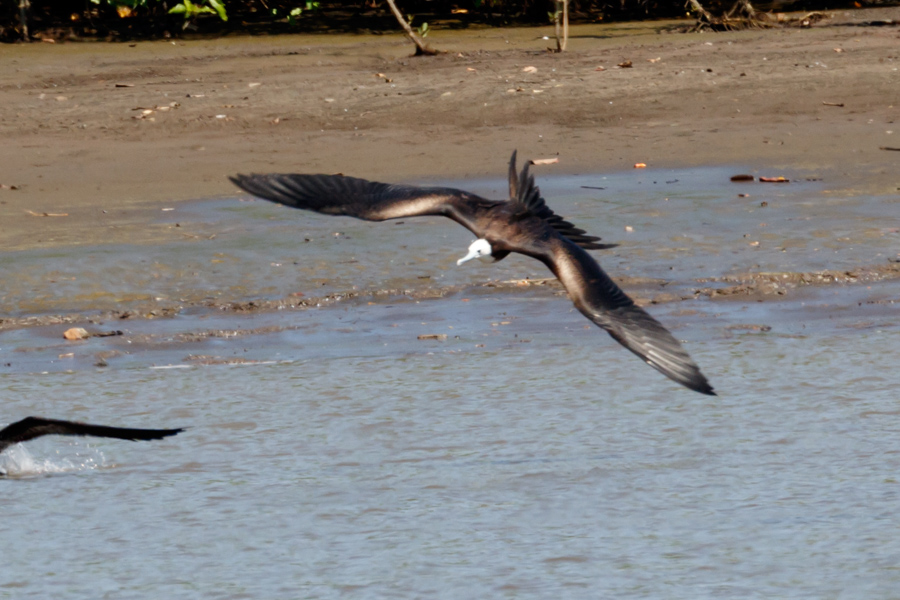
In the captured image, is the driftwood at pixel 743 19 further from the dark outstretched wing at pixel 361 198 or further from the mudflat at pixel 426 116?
the dark outstretched wing at pixel 361 198

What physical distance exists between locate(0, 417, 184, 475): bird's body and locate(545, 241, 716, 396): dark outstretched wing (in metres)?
1.58

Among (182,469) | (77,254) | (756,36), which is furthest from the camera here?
(756,36)

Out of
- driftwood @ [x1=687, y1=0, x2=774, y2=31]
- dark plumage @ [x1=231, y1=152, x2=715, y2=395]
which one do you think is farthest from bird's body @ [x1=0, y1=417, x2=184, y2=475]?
A: driftwood @ [x1=687, y1=0, x2=774, y2=31]

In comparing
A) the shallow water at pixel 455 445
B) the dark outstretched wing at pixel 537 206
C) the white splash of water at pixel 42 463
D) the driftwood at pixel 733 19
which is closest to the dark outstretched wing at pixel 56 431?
the shallow water at pixel 455 445

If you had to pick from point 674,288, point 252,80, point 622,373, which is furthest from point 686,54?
point 622,373

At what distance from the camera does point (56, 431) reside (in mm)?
5207

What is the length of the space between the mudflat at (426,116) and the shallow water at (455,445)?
206 cm

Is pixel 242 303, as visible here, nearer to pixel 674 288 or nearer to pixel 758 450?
pixel 674 288

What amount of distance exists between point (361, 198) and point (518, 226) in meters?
0.70

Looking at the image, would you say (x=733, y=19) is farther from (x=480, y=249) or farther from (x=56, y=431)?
(x=56, y=431)

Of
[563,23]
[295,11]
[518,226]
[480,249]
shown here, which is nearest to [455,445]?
[480,249]

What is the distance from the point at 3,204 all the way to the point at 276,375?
14.3 ft

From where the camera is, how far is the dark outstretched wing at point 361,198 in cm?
617

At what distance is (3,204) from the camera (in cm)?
1086
